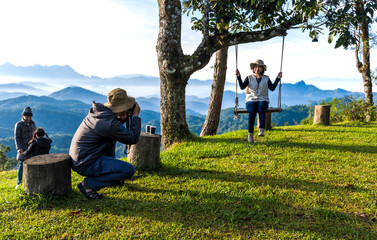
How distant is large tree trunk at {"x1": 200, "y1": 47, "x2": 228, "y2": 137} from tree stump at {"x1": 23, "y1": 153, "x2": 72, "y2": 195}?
868cm

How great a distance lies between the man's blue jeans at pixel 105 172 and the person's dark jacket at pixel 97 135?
92 mm

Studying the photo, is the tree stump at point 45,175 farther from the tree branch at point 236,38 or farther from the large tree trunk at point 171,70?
the tree branch at point 236,38

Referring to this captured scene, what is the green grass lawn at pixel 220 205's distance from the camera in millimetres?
3488

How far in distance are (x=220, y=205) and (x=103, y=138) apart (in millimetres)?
2050

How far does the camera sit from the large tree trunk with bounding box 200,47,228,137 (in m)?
12.4

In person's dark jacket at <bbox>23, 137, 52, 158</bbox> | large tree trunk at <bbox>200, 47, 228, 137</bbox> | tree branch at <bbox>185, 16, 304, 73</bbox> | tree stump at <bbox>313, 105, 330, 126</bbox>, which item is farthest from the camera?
tree stump at <bbox>313, 105, 330, 126</bbox>

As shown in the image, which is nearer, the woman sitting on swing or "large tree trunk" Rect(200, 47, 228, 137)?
the woman sitting on swing

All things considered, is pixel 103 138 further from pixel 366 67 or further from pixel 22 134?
pixel 366 67

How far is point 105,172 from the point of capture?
433 cm

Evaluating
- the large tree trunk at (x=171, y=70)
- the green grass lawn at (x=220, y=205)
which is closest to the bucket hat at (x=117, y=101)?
the green grass lawn at (x=220, y=205)

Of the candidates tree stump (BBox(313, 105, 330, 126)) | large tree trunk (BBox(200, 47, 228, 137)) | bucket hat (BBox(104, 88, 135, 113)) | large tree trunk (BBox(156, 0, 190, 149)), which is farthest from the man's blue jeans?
tree stump (BBox(313, 105, 330, 126))

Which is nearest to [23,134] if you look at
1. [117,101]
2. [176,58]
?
[117,101]

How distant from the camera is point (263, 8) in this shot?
29.7 ft

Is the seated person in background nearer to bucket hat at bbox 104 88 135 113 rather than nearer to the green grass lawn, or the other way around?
Answer: the green grass lawn
